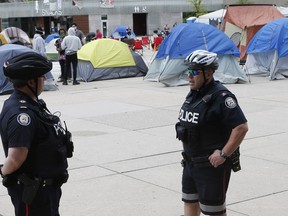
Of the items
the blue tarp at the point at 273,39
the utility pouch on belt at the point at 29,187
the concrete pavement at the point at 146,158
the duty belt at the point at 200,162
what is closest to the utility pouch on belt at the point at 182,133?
the duty belt at the point at 200,162

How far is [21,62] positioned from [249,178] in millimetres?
3966

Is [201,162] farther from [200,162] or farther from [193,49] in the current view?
[193,49]

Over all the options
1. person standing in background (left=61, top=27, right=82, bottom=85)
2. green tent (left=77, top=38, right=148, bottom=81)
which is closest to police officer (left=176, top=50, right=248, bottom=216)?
person standing in background (left=61, top=27, right=82, bottom=85)

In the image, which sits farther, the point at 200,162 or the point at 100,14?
the point at 100,14

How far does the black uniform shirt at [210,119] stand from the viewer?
162 inches

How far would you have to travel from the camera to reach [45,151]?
3.52 m

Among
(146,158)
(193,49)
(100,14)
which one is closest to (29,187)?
(146,158)

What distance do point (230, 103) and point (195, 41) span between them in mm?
12666

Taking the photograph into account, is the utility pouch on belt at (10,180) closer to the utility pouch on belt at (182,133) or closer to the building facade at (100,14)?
the utility pouch on belt at (182,133)

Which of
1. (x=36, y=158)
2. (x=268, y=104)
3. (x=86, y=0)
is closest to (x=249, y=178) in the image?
(x=36, y=158)

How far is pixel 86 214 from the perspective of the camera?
5.70 meters

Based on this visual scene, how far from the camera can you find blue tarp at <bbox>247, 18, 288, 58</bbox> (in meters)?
17.5

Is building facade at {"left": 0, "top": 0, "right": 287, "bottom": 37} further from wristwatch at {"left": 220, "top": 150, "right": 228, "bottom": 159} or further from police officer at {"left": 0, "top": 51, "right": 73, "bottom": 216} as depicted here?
police officer at {"left": 0, "top": 51, "right": 73, "bottom": 216}

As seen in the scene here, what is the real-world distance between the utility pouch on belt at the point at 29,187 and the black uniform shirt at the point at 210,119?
1.24m
